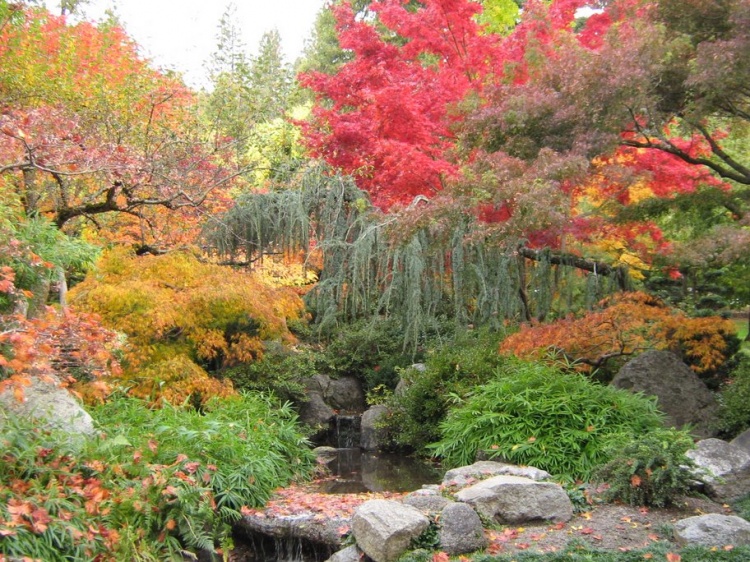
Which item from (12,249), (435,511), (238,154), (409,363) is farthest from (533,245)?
(12,249)

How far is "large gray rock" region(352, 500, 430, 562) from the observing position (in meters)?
4.84

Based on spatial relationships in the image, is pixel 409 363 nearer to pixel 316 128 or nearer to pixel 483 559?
pixel 316 128

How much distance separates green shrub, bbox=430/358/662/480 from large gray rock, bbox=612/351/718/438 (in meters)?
0.26

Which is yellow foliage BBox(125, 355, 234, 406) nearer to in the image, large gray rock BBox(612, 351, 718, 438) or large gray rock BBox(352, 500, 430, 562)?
large gray rock BBox(352, 500, 430, 562)

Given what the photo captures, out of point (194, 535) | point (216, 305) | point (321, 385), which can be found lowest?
point (194, 535)

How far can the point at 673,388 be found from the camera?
24.8 feet

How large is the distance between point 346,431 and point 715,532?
6.89m

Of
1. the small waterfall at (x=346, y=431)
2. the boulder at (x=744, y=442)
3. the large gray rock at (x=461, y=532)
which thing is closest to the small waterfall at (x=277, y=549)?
the large gray rock at (x=461, y=532)

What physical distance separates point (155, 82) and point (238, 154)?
5.25ft

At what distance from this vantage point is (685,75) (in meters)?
6.95

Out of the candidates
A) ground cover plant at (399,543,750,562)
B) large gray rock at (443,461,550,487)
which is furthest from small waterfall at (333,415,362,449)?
ground cover plant at (399,543,750,562)

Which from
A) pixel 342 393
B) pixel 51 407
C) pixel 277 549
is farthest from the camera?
pixel 342 393

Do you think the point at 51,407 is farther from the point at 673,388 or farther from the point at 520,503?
the point at 673,388

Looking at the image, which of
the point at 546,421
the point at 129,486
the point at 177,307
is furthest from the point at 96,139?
the point at 546,421
